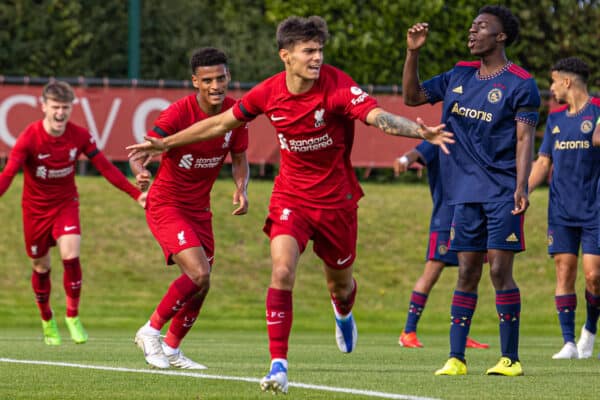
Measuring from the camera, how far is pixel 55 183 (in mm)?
14312

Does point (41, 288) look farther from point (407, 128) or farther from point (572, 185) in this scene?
point (407, 128)

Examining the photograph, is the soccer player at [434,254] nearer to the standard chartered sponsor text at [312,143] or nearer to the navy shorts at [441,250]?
the navy shorts at [441,250]

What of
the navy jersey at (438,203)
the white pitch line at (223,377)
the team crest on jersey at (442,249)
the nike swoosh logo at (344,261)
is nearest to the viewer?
the white pitch line at (223,377)

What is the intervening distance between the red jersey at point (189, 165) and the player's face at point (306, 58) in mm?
1985

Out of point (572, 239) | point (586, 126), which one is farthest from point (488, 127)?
point (572, 239)

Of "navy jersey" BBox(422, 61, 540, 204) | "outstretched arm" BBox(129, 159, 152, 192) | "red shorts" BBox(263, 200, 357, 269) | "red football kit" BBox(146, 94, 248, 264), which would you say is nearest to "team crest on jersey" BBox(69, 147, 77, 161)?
"red football kit" BBox(146, 94, 248, 264)

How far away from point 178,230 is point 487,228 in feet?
8.15

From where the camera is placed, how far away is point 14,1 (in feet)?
121

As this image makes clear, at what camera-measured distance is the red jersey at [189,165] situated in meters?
10.6

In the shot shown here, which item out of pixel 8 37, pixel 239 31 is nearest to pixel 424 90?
pixel 8 37

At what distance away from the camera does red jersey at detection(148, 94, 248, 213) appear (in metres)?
10.6

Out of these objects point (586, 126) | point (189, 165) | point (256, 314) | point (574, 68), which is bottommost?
point (256, 314)

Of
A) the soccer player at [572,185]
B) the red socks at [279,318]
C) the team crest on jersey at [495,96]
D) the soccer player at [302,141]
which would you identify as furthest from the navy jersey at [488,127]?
the soccer player at [572,185]

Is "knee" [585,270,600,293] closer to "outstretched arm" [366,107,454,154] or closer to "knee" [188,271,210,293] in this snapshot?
"knee" [188,271,210,293]
